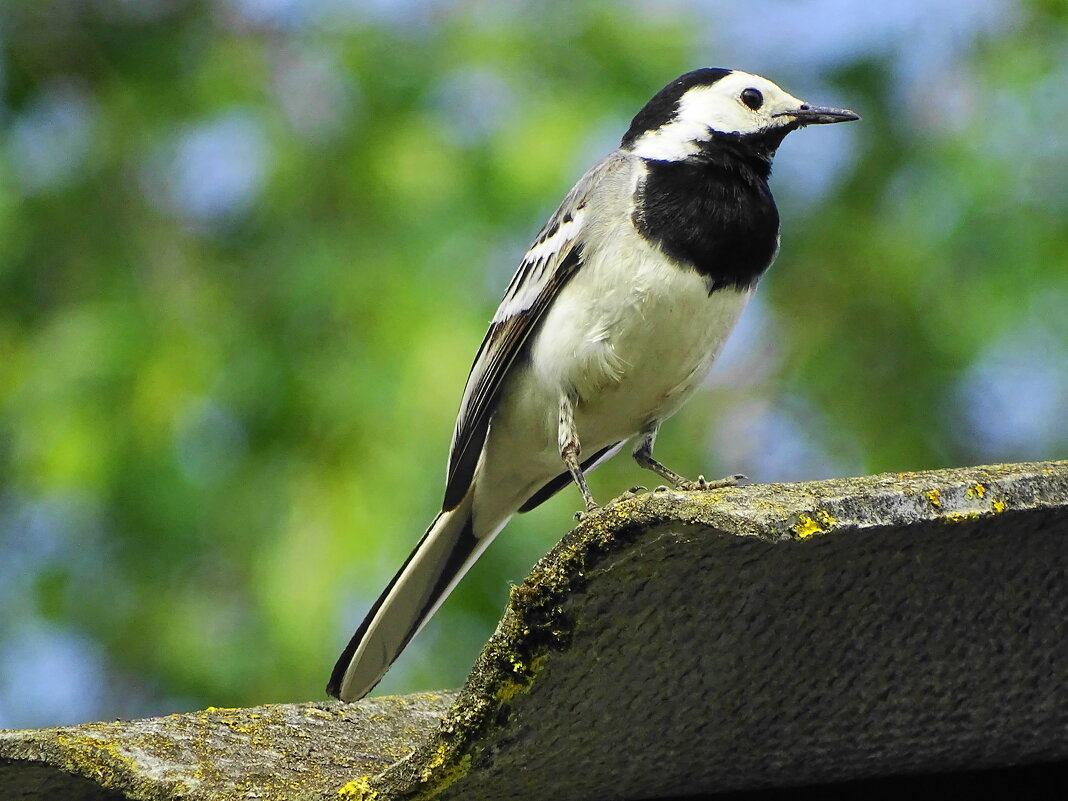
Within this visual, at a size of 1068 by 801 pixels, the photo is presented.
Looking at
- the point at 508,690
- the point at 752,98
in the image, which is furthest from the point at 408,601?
the point at 508,690

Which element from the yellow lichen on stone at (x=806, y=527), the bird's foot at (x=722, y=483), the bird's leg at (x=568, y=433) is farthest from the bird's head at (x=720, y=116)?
the yellow lichen on stone at (x=806, y=527)

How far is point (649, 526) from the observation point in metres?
1.52

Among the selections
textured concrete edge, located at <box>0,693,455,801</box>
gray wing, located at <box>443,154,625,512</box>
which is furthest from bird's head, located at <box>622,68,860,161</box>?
textured concrete edge, located at <box>0,693,455,801</box>

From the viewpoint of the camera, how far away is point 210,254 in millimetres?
6648

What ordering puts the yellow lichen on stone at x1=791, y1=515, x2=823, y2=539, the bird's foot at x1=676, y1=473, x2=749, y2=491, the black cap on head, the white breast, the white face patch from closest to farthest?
the yellow lichen on stone at x1=791, y1=515, x2=823, y2=539 → the bird's foot at x1=676, y1=473, x2=749, y2=491 → the white breast → the white face patch → the black cap on head

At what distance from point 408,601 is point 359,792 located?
1.61 meters

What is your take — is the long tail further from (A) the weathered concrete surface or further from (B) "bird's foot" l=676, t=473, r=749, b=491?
(A) the weathered concrete surface

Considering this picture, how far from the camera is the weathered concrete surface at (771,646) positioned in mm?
1554

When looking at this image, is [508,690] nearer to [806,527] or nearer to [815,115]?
[806,527]

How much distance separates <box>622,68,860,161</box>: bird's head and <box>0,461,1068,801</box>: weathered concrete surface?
6.50ft

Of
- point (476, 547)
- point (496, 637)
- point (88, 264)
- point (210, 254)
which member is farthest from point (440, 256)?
point (496, 637)

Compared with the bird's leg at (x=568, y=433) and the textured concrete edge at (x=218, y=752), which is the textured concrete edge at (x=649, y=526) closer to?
the textured concrete edge at (x=218, y=752)

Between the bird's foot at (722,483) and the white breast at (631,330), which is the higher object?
the white breast at (631,330)

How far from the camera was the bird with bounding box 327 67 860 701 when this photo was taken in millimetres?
3213
